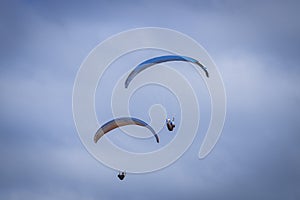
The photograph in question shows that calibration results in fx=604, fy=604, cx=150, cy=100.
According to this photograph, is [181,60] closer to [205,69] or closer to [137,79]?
[205,69]

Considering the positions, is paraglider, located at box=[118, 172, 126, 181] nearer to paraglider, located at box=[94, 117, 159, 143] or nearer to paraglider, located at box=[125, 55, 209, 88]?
paraglider, located at box=[94, 117, 159, 143]

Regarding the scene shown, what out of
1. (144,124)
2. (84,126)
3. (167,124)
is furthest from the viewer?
(84,126)

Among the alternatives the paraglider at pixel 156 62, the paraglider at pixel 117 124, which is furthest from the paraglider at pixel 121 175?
the paraglider at pixel 156 62

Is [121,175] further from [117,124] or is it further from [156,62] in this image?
[156,62]

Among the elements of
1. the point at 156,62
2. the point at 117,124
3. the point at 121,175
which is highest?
the point at 156,62

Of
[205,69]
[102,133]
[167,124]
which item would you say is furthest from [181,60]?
[102,133]

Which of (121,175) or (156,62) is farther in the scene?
(121,175)

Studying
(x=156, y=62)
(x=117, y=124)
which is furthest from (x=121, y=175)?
(x=156, y=62)

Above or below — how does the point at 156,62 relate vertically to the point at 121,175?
above

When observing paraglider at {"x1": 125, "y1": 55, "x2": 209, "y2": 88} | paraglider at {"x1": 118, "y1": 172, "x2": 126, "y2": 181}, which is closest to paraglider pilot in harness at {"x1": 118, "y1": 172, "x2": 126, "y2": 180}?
paraglider at {"x1": 118, "y1": 172, "x2": 126, "y2": 181}

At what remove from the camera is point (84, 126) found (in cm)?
10762

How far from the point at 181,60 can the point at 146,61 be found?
5556 millimetres

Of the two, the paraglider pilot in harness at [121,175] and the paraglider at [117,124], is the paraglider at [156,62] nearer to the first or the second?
the paraglider at [117,124]

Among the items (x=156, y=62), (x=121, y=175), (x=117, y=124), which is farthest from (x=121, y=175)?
(x=156, y=62)
